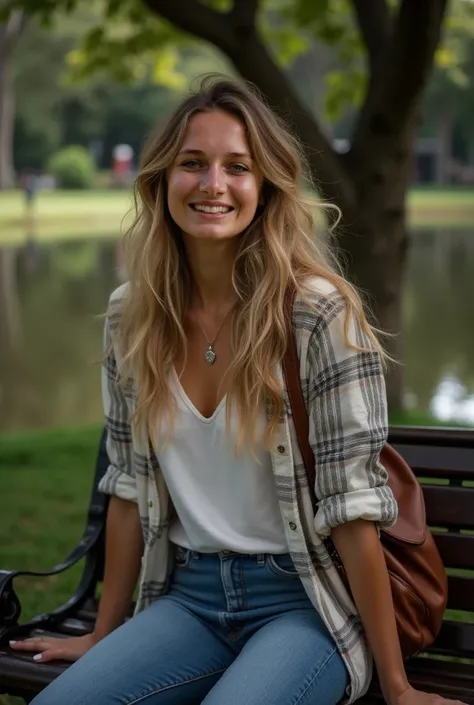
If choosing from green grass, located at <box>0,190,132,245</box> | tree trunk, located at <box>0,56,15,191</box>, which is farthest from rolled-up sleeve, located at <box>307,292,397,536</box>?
tree trunk, located at <box>0,56,15,191</box>

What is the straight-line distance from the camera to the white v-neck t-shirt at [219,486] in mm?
2543

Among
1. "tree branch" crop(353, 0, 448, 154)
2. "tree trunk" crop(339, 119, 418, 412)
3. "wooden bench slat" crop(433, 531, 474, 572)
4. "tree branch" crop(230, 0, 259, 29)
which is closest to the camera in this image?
"wooden bench slat" crop(433, 531, 474, 572)

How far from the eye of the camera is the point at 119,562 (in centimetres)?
285

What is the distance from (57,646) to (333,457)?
91cm

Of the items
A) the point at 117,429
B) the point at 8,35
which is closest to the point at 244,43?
the point at 117,429

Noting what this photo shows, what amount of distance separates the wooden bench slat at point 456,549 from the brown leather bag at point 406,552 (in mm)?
244

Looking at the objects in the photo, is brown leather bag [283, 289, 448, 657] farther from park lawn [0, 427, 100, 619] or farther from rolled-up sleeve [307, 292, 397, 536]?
park lawn [0, 427, 100, 619]

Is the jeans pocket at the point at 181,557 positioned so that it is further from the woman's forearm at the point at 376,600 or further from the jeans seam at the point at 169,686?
the woman's forearm at the point at 376,600

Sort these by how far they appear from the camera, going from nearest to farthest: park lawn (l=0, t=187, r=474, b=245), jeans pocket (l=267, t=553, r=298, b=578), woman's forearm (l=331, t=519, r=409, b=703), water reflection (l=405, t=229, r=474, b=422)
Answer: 1. woman's forearm (l=331, t=519, r=409, b=703)
2. jeans pocket (l=267, t=553, r=298, b=578)
3. water reflection (l=405, t=229, r=474, b=422)
4. park lawn (l=0, t=187, r=474, b=245)

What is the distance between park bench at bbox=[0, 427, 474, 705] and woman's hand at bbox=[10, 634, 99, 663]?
0.03 m

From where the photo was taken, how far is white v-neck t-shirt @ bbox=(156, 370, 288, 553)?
8.34 feet

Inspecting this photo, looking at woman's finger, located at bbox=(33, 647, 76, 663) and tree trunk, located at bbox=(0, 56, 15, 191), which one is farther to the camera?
tree trunk, located at bbox=(0, 56, 15, 191)

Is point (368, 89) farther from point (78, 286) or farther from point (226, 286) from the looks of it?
point (78, 286)

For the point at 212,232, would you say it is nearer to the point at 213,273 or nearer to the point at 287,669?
the point at 213,273
